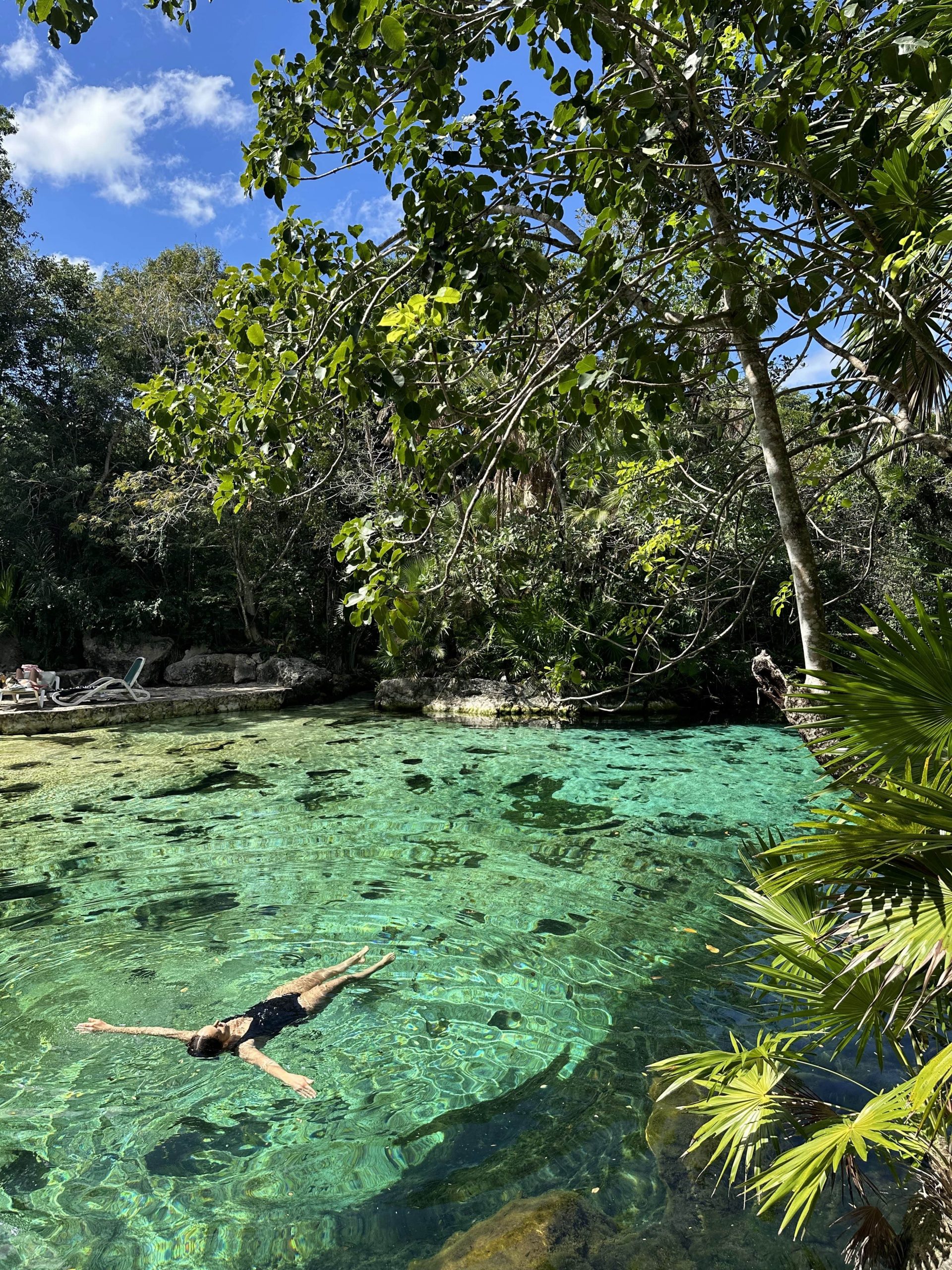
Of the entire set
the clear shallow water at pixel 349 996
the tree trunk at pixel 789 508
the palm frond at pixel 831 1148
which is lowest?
the clear shallow water at pixel 349 996

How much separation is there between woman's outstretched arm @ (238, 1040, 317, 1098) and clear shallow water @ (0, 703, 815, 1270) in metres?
0.08

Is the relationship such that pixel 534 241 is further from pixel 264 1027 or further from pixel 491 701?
pixel 491 701

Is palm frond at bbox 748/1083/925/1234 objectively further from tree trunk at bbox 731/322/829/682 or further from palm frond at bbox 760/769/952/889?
tree trunk at bbox 731/322/829/682

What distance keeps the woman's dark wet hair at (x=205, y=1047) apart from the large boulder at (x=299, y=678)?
13964 mm

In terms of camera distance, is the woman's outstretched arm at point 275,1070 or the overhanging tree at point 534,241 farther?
the woman's outstretched arm at point 275,1070

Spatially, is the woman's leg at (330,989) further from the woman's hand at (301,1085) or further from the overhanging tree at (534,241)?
the overhanging tree at (534,241)

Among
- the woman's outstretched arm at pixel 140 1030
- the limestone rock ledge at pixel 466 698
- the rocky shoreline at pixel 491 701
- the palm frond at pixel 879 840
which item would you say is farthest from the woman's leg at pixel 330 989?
the limestone rock ledge at pixel 466 698

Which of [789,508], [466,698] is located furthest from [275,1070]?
[466,698]

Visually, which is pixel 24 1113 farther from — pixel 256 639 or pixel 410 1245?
pixel 256 639

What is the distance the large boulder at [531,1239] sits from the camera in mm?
2611

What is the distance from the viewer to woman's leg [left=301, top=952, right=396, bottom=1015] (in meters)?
4.30

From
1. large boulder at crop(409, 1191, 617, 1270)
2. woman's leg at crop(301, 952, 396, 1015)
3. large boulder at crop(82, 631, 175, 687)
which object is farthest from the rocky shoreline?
large boulder at crop(409, 1191, 617, 1270)

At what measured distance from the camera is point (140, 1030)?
4.06 metres

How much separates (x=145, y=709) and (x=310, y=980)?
39.7 ft
